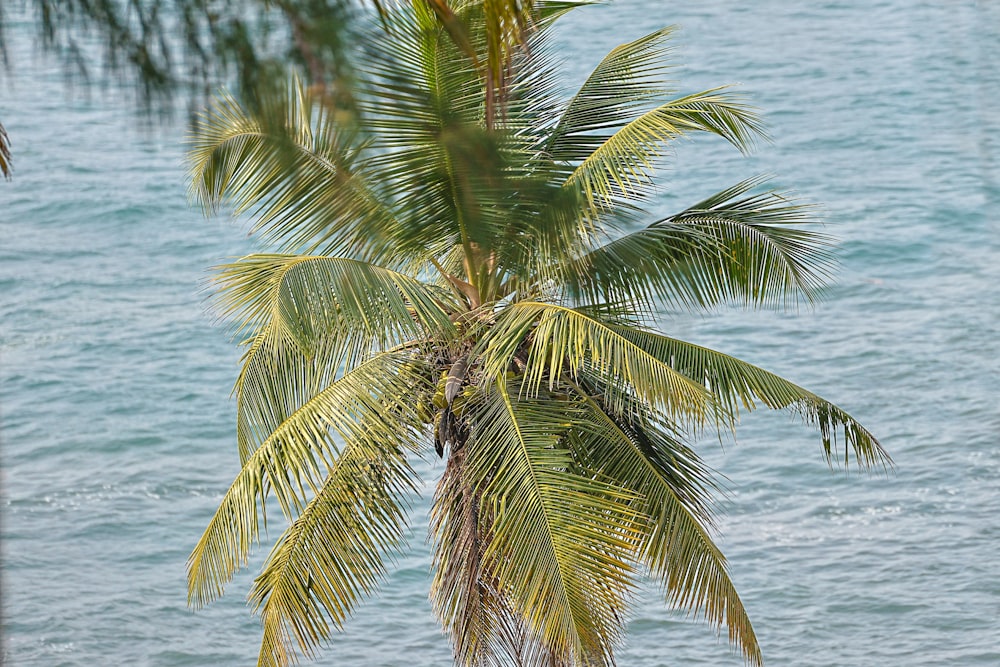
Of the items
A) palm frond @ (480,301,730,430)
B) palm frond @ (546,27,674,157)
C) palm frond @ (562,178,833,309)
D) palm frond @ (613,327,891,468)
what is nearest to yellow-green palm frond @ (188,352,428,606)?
palm frond @ (480,301,730,430)

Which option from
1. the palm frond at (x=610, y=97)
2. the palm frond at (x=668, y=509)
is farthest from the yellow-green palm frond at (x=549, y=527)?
the palm frond at (x=610, y=97)

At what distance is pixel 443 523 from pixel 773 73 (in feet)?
77.7

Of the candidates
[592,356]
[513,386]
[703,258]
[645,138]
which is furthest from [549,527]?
[645,138]

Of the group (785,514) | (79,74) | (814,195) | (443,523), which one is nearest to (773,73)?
(814,195)

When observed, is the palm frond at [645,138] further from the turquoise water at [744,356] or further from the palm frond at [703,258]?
the turquoise water at [744,356]

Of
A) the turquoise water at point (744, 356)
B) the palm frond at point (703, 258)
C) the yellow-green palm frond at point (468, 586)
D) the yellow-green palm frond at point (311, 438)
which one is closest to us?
the yellow-green palm frond at point (311, 438)

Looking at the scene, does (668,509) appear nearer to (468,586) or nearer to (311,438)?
(468,586)

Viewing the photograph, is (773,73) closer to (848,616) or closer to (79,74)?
(848,616)

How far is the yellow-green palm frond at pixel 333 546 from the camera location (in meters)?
8.66

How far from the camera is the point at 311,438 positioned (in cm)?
867

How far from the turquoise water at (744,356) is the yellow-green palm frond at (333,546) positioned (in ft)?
18.3

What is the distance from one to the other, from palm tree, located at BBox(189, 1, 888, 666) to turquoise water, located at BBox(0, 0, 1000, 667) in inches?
226

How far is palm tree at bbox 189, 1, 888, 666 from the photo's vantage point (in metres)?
7.92

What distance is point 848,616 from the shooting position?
16.6m
